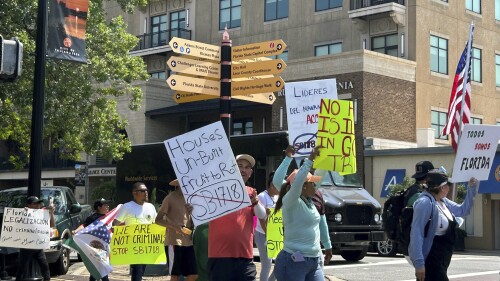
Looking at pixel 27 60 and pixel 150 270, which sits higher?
pixel 27 60

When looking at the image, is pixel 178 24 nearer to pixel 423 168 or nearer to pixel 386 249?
pixel 386 249

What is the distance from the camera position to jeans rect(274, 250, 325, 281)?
750 cm

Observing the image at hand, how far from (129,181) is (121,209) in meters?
14.7

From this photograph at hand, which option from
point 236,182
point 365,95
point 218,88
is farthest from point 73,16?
point 365,95

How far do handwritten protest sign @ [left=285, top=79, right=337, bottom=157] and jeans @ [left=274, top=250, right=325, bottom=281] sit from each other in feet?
13.7

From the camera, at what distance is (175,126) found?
4612cm

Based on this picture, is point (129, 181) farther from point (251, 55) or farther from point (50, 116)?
point (251, 55)

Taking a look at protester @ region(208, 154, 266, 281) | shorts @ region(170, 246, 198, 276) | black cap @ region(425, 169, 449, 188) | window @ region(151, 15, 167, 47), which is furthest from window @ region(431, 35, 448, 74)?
protester @ region(208, 154, 266, 281)

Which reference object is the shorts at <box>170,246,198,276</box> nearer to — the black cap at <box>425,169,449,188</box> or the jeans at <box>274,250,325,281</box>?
the jeans at <box>274,250,325,281</box>

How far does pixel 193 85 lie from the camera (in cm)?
1284

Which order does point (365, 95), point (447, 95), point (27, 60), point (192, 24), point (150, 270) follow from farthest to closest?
point (192, 24), point (447, 95), point (365, 95), point (27, 60), point (150, 270)

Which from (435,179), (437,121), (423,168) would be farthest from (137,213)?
(437,121)

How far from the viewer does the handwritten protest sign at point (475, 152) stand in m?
8.62

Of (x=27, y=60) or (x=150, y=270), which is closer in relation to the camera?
(x=150, y=270)
